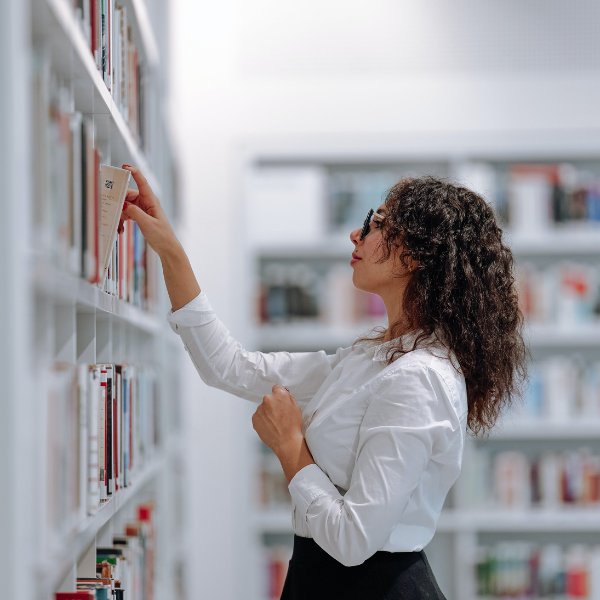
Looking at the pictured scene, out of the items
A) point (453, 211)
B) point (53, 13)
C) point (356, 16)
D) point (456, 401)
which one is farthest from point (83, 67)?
point (356, 16)

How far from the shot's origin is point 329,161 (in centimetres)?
323

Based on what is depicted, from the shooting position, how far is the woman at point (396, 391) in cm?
109

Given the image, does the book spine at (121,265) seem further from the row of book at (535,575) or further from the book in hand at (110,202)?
the row of book at (535,575)

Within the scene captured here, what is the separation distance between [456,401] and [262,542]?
234 cm

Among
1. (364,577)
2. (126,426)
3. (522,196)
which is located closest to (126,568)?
(126,426)

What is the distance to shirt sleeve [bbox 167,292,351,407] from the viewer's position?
139 cm

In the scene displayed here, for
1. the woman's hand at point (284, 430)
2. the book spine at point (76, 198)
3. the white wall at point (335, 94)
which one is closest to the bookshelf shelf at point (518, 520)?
the white wall at point (335, 94)

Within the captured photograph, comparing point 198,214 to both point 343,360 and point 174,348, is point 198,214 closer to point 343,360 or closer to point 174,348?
point 174,348

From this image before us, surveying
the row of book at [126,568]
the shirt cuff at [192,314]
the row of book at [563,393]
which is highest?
the shirt cuff at [192,314]

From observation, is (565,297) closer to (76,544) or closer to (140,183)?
(140,183)

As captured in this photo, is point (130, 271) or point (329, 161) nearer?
point (130, 271)

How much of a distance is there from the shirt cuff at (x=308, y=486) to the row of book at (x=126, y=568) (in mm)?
356

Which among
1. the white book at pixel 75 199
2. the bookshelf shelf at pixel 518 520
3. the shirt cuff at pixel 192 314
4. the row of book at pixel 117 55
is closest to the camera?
the white book at pixel 75 199

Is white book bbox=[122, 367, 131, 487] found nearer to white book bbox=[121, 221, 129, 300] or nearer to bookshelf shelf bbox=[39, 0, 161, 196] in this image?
white book bbox=[121, 221, 129, 300]
